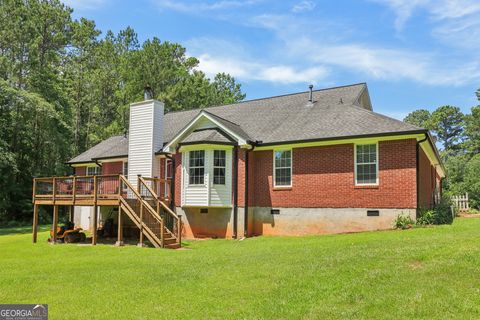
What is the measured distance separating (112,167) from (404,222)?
52.1 ft

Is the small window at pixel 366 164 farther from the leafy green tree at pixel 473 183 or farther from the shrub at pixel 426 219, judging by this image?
the leafy green tree at pixel 473 183

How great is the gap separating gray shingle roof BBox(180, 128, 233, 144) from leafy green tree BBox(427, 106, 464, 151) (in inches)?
2268

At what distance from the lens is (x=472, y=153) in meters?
51.5

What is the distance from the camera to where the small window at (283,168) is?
16938 millimetres

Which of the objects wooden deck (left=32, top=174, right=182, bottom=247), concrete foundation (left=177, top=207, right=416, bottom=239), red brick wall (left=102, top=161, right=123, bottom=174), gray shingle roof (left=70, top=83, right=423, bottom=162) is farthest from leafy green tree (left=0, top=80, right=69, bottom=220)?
concrete foundation (left=177, top=207, right=416, bottom=239)

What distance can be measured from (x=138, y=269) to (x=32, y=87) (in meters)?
30.1

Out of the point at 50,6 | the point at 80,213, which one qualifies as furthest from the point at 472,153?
the point at 50,6

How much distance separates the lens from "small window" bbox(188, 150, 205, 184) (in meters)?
17.4

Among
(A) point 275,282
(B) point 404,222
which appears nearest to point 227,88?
(B) point 404,222

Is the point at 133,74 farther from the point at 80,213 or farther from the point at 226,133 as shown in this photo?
the point at 226,133

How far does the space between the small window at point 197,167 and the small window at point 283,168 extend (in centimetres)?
309

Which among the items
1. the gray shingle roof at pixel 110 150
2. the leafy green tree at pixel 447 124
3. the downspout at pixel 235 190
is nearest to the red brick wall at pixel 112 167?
the gray shingle roof at pixel 110 150

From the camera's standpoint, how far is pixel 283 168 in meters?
17.1

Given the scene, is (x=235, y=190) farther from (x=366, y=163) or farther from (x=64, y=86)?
(x=64, y=86)
